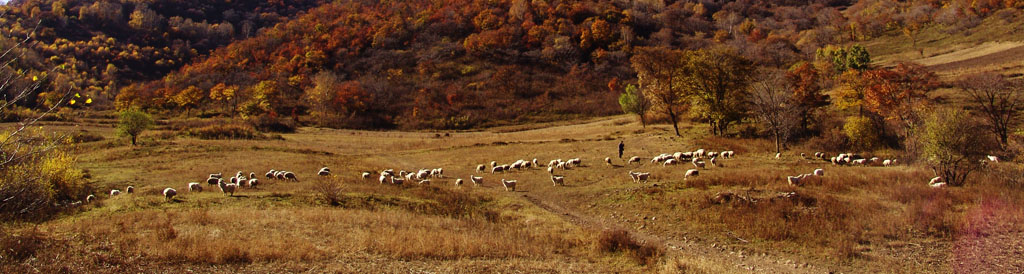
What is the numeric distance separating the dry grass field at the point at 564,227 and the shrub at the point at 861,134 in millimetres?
13174

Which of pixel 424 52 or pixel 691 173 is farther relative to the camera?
pixel 424 52

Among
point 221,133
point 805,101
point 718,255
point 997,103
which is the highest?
point 805,101

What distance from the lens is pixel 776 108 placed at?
37.9m

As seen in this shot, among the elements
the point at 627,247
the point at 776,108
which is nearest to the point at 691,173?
the point at 627,247

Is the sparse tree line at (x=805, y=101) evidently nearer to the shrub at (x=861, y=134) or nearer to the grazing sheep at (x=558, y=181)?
the shrub at (x=861, y=134)

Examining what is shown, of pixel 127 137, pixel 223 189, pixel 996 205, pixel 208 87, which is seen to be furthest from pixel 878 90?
pixel 208 87

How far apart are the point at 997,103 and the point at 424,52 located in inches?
4109

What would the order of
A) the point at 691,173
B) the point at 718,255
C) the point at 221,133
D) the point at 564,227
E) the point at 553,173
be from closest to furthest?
the point at 718,255, the point at 564,227, the point at 691,173, the point at 553,173, the point at 221,133

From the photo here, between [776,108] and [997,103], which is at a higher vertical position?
[776,108]

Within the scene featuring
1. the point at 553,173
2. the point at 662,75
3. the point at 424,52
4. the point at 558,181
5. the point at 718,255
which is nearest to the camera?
the point at 718,255

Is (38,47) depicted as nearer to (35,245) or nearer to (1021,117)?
(35,245)

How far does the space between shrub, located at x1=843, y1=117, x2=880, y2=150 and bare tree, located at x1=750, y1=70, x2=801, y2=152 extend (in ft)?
12.9

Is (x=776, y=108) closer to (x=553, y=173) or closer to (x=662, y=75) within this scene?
(x=662, y=75)

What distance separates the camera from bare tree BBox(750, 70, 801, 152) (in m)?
37.2
